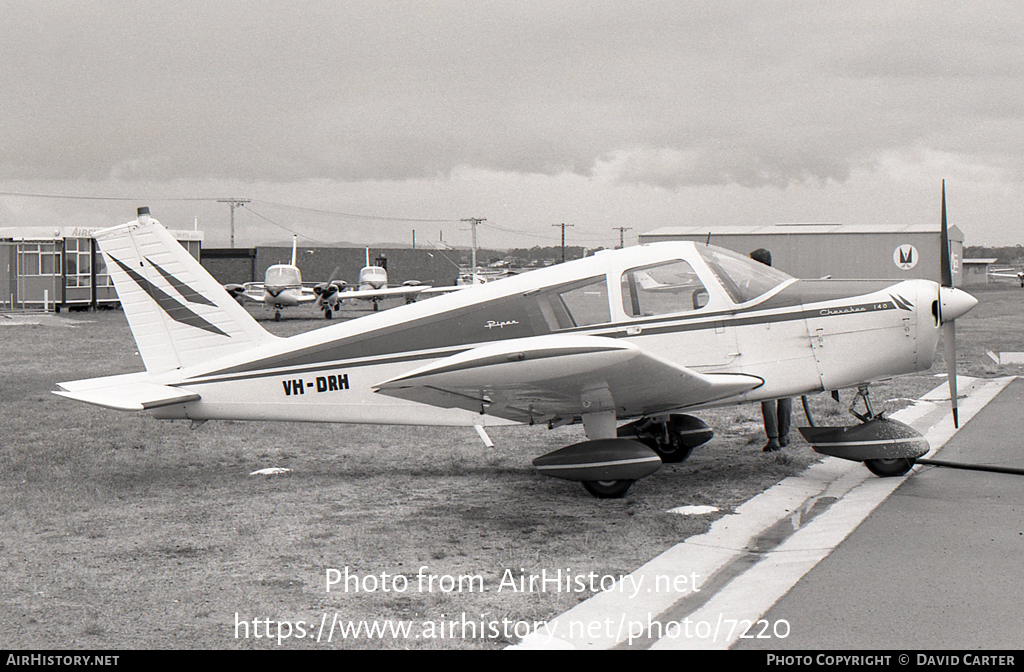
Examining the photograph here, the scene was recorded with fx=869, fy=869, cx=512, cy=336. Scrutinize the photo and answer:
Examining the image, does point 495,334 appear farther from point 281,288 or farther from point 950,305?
point 281,288

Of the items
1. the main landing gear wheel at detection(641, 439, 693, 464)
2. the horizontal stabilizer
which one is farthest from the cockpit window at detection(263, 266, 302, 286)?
the main landing gear wheel at detection(641, 439, 693, 464)

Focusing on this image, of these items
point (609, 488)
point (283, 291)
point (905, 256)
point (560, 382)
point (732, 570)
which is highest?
point (905, 256)

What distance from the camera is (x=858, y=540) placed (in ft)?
18.1

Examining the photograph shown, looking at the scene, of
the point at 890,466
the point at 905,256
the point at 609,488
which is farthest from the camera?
the point at 905,256

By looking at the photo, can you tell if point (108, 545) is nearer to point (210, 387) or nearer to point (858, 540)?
point (210, 387)

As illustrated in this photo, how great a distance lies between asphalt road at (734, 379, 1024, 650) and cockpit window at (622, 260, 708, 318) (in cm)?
214

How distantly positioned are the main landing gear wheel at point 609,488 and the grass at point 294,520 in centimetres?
9

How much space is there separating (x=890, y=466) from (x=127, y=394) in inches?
258

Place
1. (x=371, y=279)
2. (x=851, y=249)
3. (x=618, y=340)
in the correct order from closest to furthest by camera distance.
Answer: (x=618, y=340) → (x=371, y=279) → (x=851, y=249)

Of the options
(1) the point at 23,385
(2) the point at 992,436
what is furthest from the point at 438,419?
(1) the point at 23,385

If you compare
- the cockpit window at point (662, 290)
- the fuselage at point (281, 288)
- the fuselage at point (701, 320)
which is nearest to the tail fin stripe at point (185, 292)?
the fuselage at point (701, 320)

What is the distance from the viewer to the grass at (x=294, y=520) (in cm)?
441

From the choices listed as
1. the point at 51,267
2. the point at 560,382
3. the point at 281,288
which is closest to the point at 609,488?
the point at 560,382

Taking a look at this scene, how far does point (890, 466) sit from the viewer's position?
7.38 meters
